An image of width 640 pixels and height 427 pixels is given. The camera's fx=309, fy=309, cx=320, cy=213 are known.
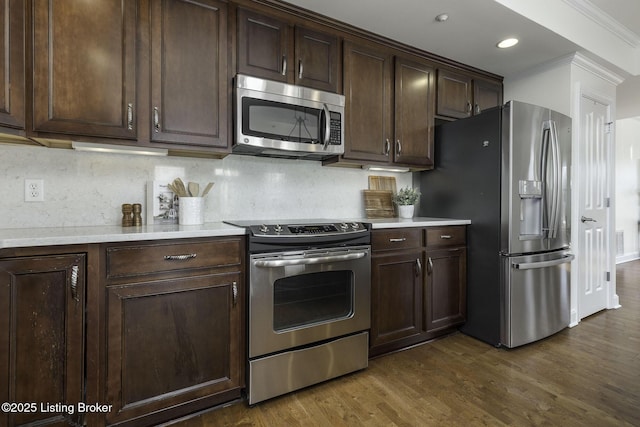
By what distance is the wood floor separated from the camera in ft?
5.29

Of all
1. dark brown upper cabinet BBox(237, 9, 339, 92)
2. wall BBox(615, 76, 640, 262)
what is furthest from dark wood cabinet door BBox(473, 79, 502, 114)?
wall BBox(615, 76, 640, 262)

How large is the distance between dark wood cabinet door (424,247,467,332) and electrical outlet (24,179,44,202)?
256 centimetres

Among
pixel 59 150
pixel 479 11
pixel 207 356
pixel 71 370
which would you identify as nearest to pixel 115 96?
pixel 59 150

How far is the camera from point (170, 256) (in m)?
1.52

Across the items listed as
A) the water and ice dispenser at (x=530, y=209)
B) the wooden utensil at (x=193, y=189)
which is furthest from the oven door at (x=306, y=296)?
the water and ice dispenser at (x=530, y=209)

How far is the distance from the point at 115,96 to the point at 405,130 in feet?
6.92

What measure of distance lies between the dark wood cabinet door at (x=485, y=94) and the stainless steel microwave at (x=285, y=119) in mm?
1662

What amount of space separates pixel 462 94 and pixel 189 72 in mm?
2469

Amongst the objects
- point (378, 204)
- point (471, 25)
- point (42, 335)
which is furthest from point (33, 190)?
point (471, 25)

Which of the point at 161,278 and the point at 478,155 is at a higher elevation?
the point at 478,155

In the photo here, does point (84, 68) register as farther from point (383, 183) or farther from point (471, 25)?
point (471, 25)

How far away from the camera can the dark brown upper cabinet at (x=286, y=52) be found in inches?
78.3

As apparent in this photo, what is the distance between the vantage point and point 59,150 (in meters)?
1.80

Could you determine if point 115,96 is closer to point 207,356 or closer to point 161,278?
point 161,278
